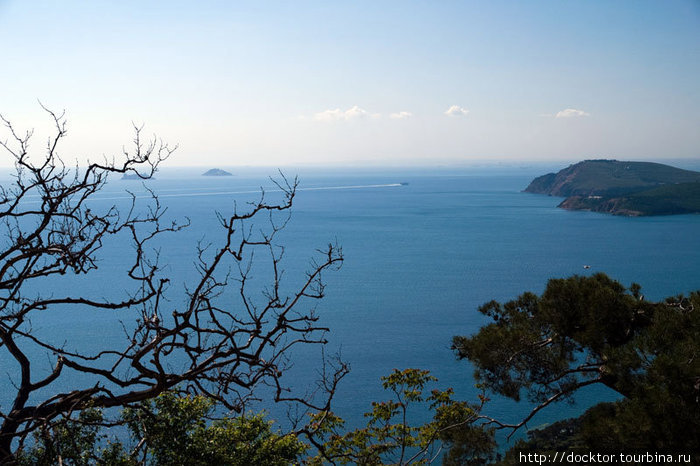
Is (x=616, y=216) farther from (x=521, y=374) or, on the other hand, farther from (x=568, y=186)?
(x=521, y=374)

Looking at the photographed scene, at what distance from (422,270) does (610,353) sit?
36215 mm

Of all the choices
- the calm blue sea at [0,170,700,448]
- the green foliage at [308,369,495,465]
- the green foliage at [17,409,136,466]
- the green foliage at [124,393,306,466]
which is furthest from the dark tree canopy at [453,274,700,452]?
the calm blue sea at [0,170,700,448]

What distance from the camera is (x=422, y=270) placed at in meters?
42.4

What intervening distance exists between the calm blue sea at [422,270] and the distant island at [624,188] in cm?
571

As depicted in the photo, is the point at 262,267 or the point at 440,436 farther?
the point at 262,267

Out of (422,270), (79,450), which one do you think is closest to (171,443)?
(79,450)

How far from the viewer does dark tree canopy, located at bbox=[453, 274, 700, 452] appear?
5164 mm

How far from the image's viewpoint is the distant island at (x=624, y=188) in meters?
77.3

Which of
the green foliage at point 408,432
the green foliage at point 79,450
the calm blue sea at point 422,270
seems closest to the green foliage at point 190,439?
the green foliage at point 79,450

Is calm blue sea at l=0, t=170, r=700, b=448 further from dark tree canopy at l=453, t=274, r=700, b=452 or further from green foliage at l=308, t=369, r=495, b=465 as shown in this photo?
dark tree canopy at l=453, t=274, r=700, b=452

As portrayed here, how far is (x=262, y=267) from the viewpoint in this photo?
140 ft

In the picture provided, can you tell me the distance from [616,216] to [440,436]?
242ft

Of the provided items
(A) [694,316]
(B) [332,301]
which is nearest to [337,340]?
(B) [332,301]

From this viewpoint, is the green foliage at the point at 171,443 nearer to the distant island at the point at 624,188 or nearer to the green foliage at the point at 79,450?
the green foliage at the point at 79,450
